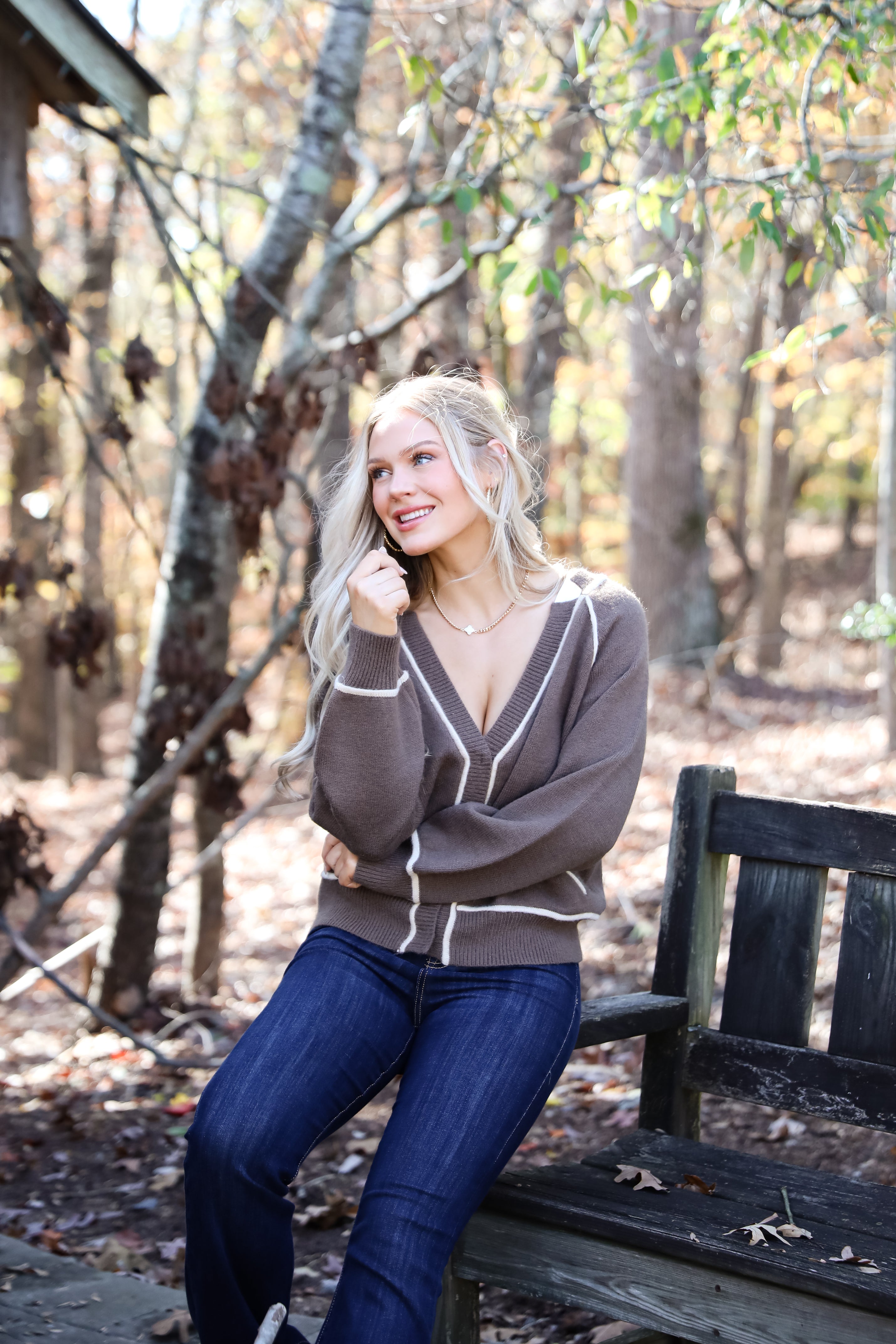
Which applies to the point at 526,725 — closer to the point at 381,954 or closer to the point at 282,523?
the point at 381,954

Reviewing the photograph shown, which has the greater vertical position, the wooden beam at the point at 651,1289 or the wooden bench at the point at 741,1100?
the wooden bench at the point at 741,1100

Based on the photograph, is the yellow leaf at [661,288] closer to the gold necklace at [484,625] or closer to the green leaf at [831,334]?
the green leaf at [831,334]

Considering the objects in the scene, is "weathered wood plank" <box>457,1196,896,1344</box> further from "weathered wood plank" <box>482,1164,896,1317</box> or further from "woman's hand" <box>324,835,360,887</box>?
"woman's hand" <box>324,835,360,887</box>

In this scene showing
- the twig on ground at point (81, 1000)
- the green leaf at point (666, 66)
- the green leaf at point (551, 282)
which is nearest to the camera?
the green leaf at point (666, 66)

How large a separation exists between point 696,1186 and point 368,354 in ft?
10.2

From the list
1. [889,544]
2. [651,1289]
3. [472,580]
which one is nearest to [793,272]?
[472,580]

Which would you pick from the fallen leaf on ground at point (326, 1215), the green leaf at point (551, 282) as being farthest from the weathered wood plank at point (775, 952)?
the green leaf at point (551, 282)

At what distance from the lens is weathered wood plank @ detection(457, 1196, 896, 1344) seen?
1.97 metres

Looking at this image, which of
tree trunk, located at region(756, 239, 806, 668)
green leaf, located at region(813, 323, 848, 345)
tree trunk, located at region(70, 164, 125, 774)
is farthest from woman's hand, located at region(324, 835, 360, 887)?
tree trunk, located at region(756, 239, 806, 668)

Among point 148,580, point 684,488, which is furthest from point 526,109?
point 148,580

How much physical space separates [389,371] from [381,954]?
7452mm

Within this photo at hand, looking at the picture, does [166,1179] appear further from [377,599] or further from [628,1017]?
[377,599]

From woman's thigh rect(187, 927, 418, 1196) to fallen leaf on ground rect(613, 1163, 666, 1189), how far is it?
486mm

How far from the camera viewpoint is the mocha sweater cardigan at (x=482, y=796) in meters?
2.47
